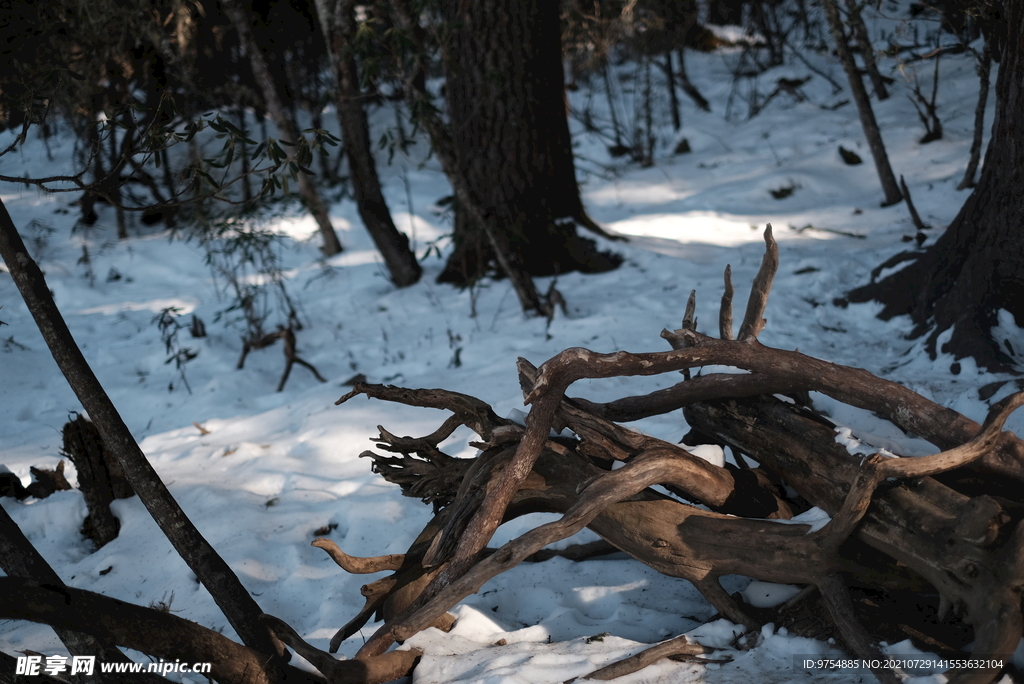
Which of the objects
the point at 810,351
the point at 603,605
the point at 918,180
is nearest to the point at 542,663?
the point at 603,605

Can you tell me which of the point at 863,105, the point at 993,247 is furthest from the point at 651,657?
the point at 863,105

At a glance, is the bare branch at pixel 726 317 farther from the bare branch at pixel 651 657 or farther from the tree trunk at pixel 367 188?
the tree trunk at pixel 367 188

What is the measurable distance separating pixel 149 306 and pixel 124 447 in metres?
6.08

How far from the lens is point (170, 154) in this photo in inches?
464

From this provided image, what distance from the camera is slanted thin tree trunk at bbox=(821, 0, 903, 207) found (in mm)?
7359

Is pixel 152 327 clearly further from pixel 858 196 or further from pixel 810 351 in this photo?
pixel 858 196

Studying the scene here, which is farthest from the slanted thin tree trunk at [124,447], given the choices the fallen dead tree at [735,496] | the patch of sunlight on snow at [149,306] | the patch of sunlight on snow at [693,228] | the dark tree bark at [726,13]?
the dark tree bark at [726,13]

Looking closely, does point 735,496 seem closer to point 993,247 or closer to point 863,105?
point 993,247

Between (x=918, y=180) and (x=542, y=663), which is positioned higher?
(x=918, y=180)

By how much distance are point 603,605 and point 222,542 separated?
6.42ft

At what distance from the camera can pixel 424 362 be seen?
5582mm

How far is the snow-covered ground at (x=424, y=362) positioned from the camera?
2.84 m

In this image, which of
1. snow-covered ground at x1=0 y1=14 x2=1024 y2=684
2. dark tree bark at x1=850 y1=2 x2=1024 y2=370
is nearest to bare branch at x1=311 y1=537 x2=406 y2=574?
snow-covered ground at x1=0 y1=14 x2=1024 y2=684

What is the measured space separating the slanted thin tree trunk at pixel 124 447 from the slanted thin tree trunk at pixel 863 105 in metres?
7.68
